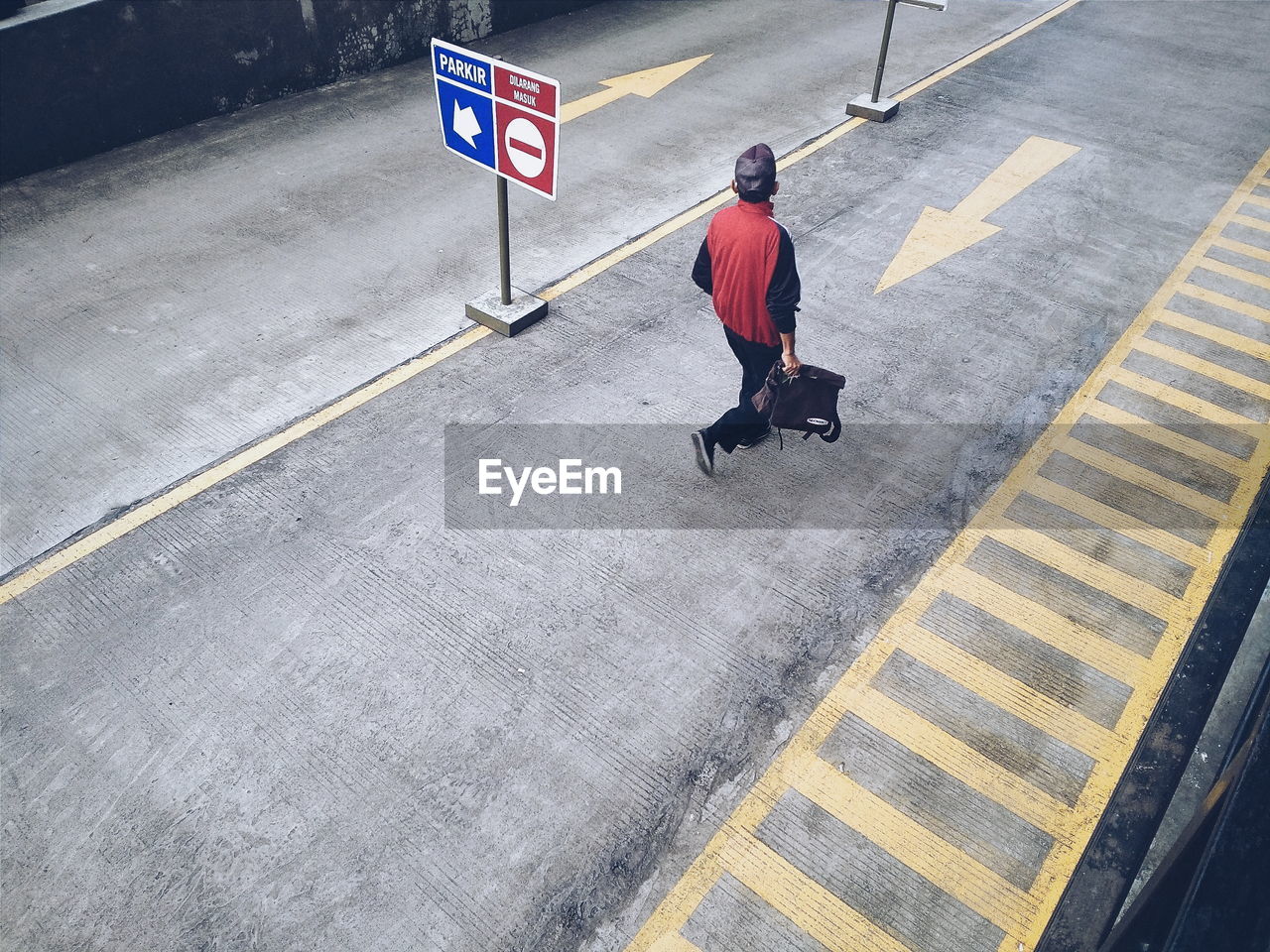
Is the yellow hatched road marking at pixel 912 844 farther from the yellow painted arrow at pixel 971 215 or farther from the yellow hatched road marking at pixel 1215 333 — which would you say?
the yellow hatched road marking at pixel 1215 333

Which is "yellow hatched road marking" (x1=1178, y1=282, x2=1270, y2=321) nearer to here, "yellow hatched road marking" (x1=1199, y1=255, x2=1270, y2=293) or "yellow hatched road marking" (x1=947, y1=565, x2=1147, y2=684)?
"yellow hatched road marking" (x1=1199, y1=255, x2=1270, y2=293)

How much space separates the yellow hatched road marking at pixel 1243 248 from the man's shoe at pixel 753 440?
5.43 metres

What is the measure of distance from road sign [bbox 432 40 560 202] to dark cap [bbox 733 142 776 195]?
59.1 inches

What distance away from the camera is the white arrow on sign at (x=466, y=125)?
6395mm

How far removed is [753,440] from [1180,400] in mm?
3275

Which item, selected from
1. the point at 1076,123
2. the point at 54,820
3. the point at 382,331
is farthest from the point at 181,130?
the point at 1076,123

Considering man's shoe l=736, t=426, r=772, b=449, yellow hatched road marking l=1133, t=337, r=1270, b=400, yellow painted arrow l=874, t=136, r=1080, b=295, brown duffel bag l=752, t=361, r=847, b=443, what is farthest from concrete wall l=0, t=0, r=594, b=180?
yellow hatched road marking l=1133, t=337, r=1270, b=400

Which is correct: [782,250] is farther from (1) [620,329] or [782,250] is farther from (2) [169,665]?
(2) [169,665]

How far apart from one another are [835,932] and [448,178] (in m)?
7.98

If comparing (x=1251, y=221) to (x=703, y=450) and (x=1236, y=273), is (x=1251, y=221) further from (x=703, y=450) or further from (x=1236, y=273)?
(x=703, y=450)

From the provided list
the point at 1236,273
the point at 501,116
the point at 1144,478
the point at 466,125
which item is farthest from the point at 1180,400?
the point at 466,125

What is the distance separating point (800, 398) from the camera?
5.47 m

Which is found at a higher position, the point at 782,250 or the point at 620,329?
the point at 782,250

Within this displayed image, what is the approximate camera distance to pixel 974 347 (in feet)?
23.4
